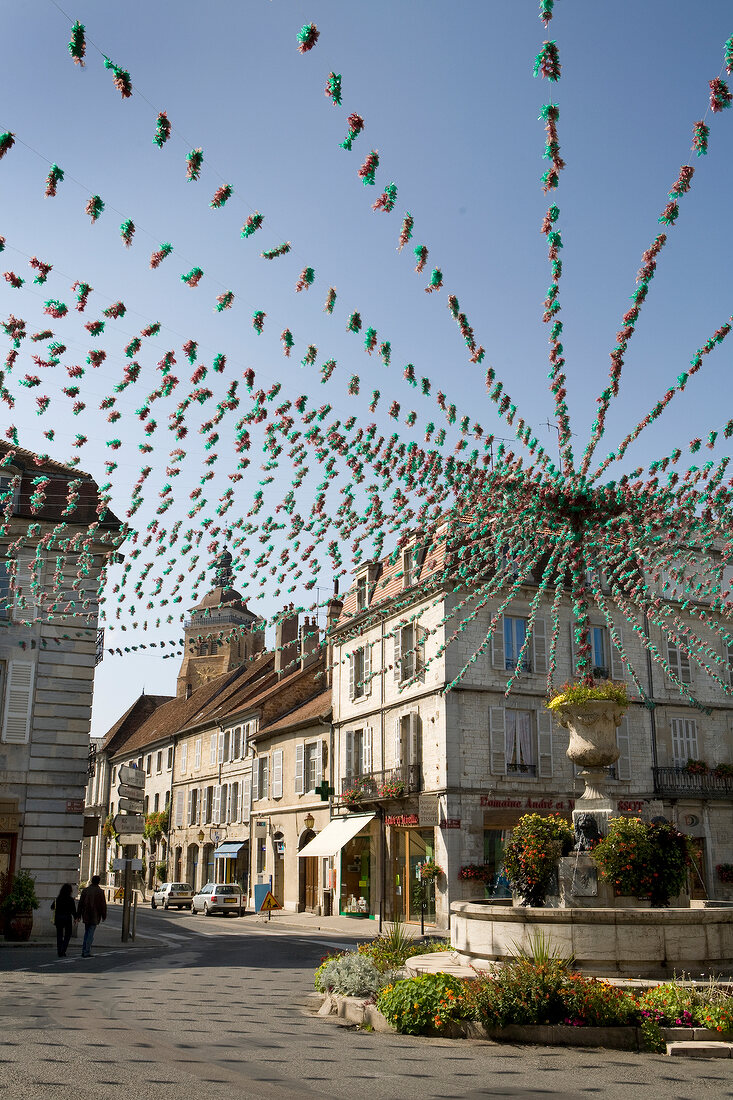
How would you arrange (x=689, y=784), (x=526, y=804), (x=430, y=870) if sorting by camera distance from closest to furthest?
(x=430, y=870) → (x=526, y=804) → (x=689, y=784)

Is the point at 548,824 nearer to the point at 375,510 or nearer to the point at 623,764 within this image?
the point at 375,510

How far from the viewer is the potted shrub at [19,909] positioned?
19.4 meters

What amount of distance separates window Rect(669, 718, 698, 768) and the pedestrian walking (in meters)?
18.0

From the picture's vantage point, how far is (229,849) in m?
38.9

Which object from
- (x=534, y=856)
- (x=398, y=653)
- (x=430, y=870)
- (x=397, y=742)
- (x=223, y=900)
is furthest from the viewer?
(x=223, y=900)

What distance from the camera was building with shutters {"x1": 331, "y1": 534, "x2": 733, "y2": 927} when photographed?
2569 centimetres

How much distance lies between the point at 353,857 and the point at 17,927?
43.9 ft

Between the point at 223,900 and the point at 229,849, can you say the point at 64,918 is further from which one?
the point at 229,849


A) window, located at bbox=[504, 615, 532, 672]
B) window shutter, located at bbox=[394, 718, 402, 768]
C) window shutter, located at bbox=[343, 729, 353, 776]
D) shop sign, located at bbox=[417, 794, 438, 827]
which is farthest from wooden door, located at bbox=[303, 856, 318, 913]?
window, located at bbox=[504, 615, 532, 672]

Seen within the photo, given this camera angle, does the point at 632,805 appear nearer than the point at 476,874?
No

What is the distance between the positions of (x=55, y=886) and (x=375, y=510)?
1317cm

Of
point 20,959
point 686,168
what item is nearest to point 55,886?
point 20,959

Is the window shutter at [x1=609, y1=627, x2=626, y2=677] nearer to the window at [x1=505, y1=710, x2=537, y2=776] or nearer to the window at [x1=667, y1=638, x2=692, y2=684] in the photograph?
the window at [x1=667, y1=638, x2=692, y2=684]

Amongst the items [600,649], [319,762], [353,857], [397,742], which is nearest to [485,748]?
[397,742]
